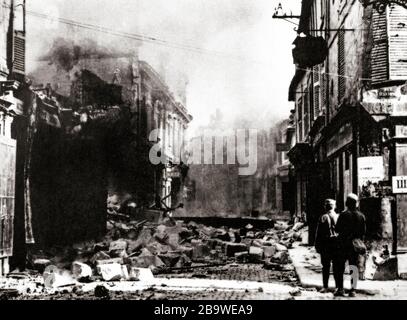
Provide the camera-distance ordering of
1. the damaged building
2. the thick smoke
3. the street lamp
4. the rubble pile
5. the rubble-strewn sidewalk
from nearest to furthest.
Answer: the rubble-strewn sidewalk < the street lamp < the rubble pile < the damaged building < the thick smoke

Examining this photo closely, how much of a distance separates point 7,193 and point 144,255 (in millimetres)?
3738

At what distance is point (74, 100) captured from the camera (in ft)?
57.5

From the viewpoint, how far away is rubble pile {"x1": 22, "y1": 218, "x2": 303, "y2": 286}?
461 inches

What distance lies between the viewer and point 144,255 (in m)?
13.9

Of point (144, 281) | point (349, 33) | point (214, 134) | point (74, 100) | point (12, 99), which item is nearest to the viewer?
point (144, 281)

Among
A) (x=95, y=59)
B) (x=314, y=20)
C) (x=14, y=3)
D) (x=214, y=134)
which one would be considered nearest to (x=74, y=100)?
(x=95, y=59)

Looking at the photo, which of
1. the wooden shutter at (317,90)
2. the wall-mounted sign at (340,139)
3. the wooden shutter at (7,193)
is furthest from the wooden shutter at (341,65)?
the wooden shutter at (7,193)

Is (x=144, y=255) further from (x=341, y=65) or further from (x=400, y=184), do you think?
(x=341, y=65)

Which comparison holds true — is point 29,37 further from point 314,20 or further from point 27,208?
point 314,20

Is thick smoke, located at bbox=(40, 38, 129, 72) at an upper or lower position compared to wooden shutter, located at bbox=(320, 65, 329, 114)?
upper

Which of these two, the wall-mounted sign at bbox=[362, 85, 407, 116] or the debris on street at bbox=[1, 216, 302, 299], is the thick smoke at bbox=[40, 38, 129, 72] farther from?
the wall-mounted sign at bbox=[362, 85, 407, 116]

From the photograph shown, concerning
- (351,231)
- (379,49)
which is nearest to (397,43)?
(379,49)

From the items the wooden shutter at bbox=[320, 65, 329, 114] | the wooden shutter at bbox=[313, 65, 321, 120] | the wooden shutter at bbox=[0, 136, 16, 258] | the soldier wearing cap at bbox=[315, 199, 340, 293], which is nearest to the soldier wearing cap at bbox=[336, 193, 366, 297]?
the soldier wearing cap at bbox=[315, 199, 340, 293]
